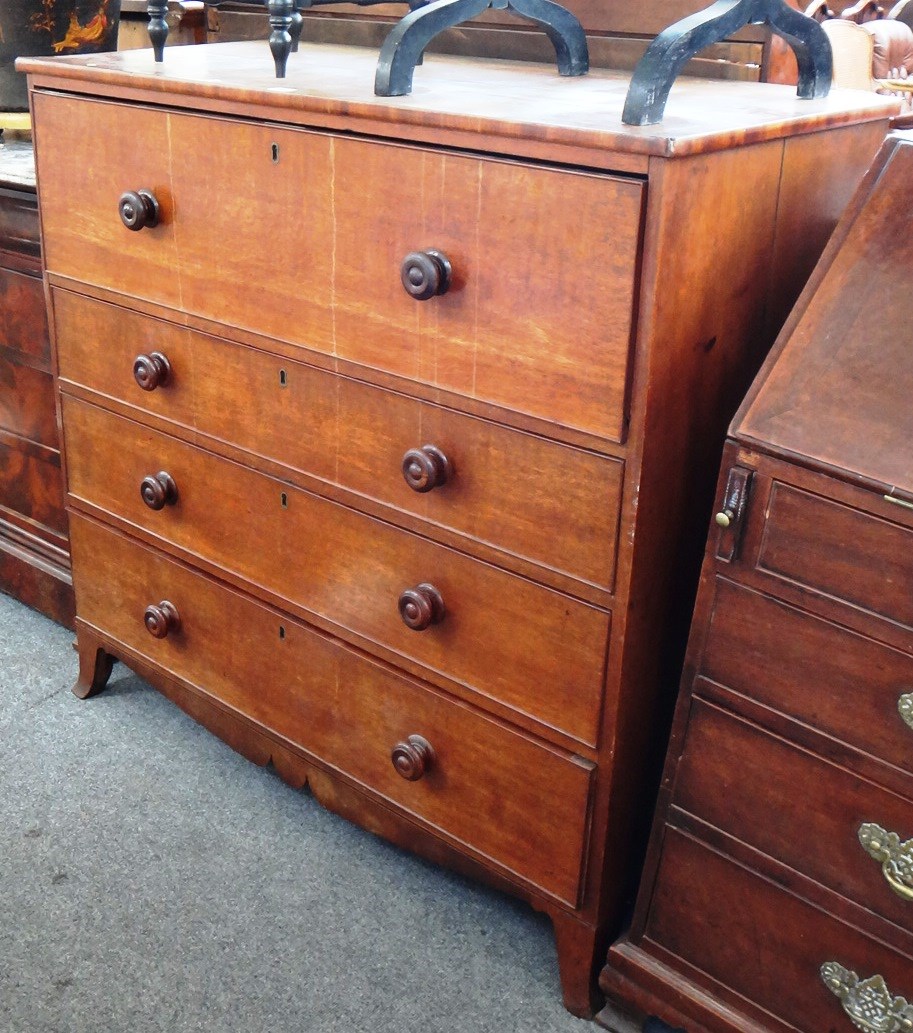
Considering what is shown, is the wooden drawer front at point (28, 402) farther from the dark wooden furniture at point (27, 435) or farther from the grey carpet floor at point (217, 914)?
the grey carpet floor at point (217, 914)

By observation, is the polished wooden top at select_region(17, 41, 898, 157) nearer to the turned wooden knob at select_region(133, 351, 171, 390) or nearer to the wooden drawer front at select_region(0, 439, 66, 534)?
the turned wooden knob at select_region(133, 351, 171, 390)

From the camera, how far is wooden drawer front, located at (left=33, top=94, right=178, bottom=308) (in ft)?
4.91

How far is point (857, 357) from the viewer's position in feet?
3.50

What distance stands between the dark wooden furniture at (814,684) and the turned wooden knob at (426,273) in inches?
14.3

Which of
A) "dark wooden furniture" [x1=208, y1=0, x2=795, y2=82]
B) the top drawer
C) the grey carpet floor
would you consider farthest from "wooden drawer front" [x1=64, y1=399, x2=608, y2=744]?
"dark wooden furniture" [x1=208, y1=0, x2=795, y2=82]

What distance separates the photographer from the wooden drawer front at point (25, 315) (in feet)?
6.55

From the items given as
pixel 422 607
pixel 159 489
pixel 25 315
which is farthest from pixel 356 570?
pixel 25 315

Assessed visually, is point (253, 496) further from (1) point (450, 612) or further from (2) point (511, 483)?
(2) point (511, 483)

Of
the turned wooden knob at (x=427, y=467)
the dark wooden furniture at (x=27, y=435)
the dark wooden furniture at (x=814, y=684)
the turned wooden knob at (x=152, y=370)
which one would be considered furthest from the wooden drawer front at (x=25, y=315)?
the dark wooden furniture at (x=814, y=684)

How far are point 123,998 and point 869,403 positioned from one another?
4.00ft

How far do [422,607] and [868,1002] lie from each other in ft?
2.21

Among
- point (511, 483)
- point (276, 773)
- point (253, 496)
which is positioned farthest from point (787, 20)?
point (276, 773)

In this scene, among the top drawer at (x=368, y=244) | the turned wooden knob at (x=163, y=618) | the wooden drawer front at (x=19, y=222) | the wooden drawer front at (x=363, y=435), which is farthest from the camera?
the wooden drawer front at (x=19, y=222)

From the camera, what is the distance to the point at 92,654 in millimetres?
2059
